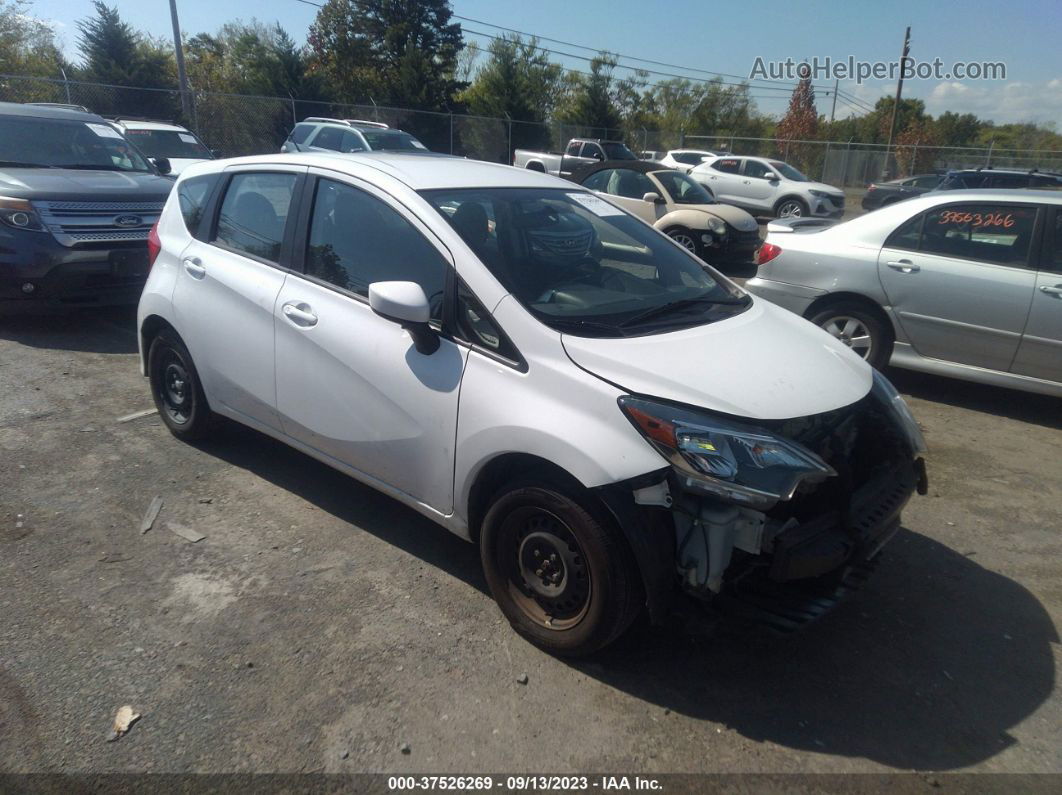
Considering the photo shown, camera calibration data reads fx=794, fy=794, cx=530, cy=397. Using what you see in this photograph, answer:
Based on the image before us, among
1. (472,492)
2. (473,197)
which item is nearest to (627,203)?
(473,197)

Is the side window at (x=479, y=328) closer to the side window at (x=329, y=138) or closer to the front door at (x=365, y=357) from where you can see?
the front door at (x=365, y=357)

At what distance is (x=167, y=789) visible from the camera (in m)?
2.46

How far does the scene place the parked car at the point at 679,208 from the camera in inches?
480

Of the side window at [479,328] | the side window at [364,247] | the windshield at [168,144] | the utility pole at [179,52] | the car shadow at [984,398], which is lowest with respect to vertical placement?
the car shadow at [984,398]

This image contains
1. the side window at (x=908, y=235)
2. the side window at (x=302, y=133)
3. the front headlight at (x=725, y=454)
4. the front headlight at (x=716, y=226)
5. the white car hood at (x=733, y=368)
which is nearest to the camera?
the front headlight at (x=725, y=454)

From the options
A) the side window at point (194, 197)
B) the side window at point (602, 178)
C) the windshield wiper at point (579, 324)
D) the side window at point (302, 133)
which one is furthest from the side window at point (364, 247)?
the side window at point (302, 133)

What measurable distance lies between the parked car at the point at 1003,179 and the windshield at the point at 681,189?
4313 millimetres

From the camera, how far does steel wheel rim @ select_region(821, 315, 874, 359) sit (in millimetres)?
6379

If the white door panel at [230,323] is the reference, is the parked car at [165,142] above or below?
above

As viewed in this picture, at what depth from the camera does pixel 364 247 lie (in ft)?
12.2

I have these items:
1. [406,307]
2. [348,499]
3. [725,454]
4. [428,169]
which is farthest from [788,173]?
[725,454]

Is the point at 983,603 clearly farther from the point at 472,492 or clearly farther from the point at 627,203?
the point at 627,203

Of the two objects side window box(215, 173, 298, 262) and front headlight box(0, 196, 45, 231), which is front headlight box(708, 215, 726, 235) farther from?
side window box(215, 173, 298, 262)

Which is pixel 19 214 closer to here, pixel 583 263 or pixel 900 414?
pixel 583 263
